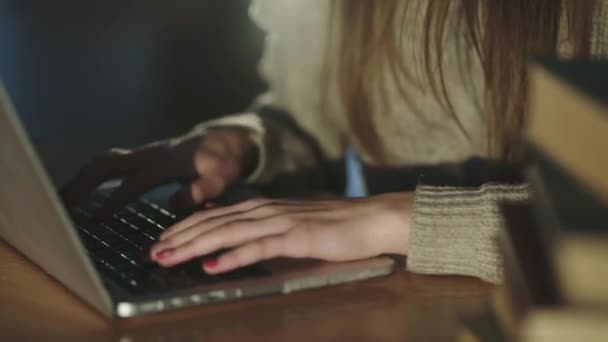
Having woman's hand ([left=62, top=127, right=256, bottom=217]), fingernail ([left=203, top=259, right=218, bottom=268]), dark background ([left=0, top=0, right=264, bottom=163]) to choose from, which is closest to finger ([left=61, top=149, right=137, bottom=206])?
woman's hand ([left=62, top=127, right=256, bottom=217])

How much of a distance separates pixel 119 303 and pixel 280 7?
0.74m

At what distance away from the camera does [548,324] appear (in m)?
0.51

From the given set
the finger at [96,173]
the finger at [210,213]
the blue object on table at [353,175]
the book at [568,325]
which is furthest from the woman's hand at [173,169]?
the book at [568,325]

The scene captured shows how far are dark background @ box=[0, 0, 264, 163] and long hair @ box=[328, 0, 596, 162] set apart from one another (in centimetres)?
39

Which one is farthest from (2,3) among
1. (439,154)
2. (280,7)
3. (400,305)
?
(400,305)

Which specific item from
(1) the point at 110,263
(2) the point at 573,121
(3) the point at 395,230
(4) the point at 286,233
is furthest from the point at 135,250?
(2) the point at 573,121

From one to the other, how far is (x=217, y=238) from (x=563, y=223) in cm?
48

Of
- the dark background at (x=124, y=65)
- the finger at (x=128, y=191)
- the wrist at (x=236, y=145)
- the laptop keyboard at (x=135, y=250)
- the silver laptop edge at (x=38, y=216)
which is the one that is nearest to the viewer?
the silver laptop edge at (x=38, y=216)

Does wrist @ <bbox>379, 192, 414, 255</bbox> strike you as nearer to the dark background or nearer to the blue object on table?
the blue object on table

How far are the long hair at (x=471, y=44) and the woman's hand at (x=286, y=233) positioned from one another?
25cm

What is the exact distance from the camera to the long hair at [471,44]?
1128 millimetres

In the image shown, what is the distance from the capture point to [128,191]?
1094mm

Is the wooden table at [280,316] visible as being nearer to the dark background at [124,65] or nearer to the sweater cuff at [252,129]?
the sweater cuff at [252,129]

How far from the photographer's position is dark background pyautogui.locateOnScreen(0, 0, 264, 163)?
1.71 m
